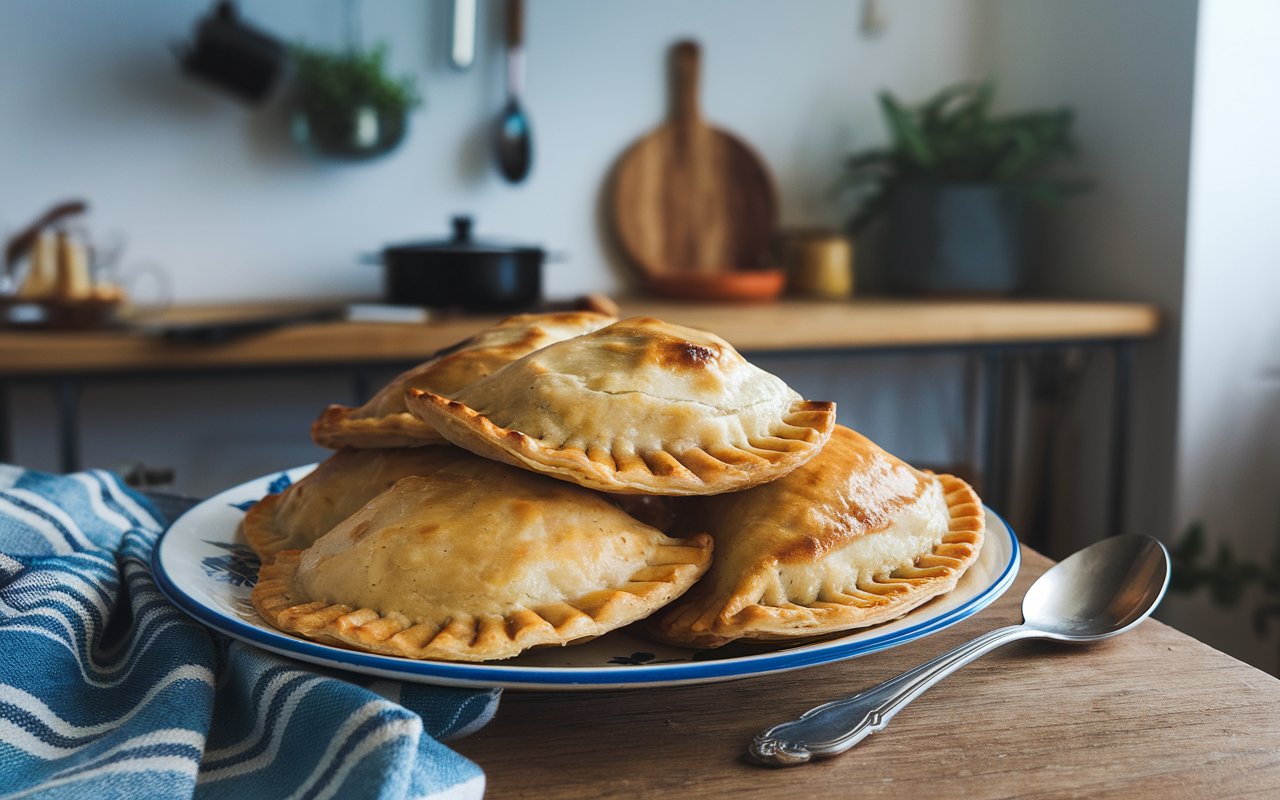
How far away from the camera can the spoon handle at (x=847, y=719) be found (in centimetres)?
61

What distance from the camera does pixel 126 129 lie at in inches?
99.2

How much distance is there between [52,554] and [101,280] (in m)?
1.47

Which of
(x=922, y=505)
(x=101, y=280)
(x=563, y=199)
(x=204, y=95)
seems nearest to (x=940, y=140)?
(x=563, y=199)

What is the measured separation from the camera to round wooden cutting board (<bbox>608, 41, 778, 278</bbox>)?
2.91 meters

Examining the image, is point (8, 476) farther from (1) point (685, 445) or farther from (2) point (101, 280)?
(2) point (101, 280)

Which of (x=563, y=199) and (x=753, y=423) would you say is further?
(x=563, y=199)

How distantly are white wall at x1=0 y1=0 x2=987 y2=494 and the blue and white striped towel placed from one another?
1.74m

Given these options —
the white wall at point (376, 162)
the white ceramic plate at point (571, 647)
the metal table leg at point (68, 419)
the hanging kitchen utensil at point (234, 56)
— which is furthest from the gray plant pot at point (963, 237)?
the white ceramic plate at point (571, 647)

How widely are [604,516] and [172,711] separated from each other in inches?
10.7

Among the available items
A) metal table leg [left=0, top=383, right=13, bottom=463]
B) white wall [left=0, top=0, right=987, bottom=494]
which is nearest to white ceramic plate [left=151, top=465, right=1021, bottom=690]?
metal table leg [left=0, top=383, right=13, bottom=463]

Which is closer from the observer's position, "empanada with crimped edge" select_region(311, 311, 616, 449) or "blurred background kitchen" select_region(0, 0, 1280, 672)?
"empanada with crimped edge" select_region(311, 311, 616, 449)

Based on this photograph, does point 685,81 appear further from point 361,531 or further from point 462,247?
point 361,531

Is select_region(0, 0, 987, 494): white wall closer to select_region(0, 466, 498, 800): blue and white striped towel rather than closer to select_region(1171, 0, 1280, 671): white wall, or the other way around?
select_region(1171, 0, 1280, 671): white wall

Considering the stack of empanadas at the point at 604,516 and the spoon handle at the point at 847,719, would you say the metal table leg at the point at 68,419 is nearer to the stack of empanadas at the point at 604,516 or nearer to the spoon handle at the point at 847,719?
the stack of empanadas at the point at 604,516
